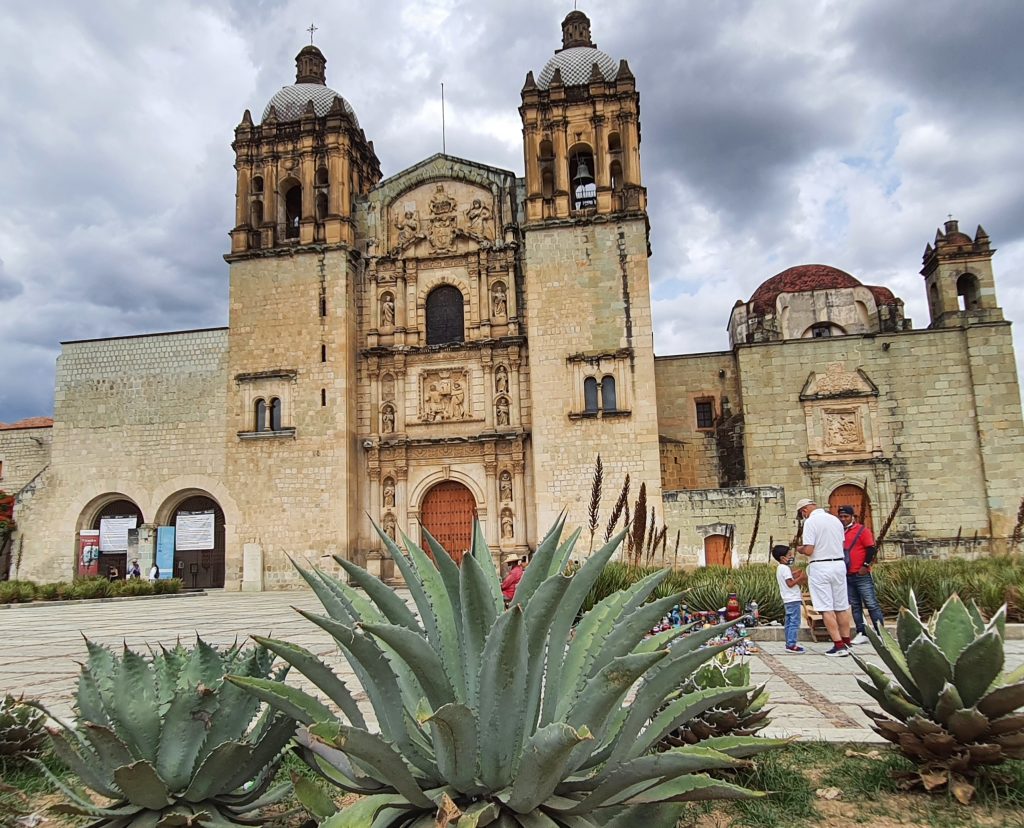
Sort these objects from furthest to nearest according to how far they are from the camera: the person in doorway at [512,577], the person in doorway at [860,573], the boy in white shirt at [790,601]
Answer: the person in doorway at [512,577], the person in doorway at [860,573], the boy in white shirt at [790,601]

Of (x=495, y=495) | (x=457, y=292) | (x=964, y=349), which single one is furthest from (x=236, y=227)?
(x=964, y=349)

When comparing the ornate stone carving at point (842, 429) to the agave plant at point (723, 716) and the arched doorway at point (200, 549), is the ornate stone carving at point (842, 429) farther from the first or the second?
the agave plant at point (723, 716)

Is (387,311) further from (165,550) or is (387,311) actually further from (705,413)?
(705,413)

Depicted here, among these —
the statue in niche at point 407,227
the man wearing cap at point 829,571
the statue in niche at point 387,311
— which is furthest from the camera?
the statue in niche at point 407,227

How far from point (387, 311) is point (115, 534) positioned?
9.53 m

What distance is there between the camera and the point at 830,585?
696cm

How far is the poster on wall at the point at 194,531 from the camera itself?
68.3 ft

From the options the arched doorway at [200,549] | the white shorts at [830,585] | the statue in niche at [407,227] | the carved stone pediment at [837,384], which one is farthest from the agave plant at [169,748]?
the arched doorway at [200,549]

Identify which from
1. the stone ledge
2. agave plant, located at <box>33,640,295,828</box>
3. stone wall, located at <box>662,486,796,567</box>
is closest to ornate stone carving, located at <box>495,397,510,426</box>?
stone wall, located at <box>662,486,796,567</box>

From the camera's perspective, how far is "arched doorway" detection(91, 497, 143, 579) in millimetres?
20969

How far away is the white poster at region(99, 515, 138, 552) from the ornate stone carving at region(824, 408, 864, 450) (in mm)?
18418

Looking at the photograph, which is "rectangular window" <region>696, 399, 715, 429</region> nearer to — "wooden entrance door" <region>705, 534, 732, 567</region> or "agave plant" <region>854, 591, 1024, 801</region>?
"wooden entrance door" <region>705, 534, 732, 567</region>

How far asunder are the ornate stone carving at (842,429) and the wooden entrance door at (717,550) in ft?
13.4

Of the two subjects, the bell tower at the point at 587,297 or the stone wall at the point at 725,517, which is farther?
the bell tower at the point at 587,297
